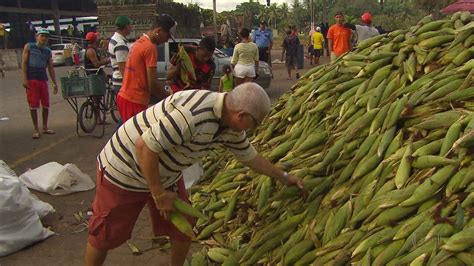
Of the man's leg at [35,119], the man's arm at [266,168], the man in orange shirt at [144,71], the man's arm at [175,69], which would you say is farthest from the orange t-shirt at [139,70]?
the man's leg at [35,119]

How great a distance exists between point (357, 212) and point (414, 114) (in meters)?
0.77

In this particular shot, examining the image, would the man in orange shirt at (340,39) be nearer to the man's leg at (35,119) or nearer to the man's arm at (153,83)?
the man's leg at (35,119)

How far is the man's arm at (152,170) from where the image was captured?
108 inches

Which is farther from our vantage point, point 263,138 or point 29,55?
point 29,55

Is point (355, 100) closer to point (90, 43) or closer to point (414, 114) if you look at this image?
point (414, 114)

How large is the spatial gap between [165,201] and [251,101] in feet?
2.43

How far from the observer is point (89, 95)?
26.4ft

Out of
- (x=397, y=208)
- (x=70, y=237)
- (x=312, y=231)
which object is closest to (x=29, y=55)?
(x=70, y=237)

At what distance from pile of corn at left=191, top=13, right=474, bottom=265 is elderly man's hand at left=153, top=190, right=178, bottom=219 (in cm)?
68

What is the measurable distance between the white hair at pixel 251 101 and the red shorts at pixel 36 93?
244 inches

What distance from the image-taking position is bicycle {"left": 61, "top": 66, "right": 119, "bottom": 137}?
7.97 m

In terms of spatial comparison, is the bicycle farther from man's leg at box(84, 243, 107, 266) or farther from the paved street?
man's leg at box(84, 243, 107, 266)

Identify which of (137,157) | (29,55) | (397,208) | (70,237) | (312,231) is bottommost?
(70,237)

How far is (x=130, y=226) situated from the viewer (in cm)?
321
